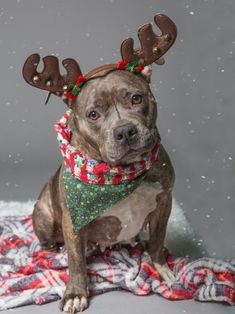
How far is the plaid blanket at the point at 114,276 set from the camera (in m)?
3.61

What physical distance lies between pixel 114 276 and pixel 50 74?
46.0 inches

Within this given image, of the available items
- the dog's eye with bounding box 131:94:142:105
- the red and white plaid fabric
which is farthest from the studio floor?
the dog's eye with bounding box 131:94:142:105

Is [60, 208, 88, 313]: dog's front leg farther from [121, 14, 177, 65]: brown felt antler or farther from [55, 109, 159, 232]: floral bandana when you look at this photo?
[121, 14, 177, 65]: brown felt antler

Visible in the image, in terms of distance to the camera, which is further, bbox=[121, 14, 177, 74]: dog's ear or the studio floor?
the studio floor

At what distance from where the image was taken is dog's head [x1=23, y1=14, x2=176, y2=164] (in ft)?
10.7

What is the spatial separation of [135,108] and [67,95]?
1.10 feet

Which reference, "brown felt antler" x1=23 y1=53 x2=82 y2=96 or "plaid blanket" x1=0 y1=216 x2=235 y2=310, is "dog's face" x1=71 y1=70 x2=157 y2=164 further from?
"plaid blanket" x1=0 y1=216 x2=235 y2=310

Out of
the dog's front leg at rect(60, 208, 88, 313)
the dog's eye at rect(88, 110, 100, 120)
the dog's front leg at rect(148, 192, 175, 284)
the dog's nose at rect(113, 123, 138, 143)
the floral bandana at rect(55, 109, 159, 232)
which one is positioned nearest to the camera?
the dog's nose at rect(113, 123, 138, 143)

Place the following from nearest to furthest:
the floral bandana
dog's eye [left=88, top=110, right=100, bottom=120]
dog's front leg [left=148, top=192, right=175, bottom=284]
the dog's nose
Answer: the dog's nose → dog's eye [left=88, top=110, right=100, bottom=120] → the floral bandana → dog's front leg [left=148, top=192, right=175, bottom=284]

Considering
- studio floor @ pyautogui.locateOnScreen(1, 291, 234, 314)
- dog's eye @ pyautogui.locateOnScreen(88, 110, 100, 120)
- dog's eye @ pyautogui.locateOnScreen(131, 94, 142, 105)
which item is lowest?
studio floor @ pyautogui.locateOnScreen(1, 291, 234, 314)

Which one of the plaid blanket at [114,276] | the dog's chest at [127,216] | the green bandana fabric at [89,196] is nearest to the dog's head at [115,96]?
the green bandana fabric at [89,196]

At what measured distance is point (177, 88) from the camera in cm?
464

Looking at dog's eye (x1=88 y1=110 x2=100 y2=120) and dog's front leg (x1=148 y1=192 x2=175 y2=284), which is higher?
dog's eye (x1=88 y1=110 x2=100 y2=120)

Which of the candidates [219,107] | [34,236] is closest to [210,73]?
[219,107]
